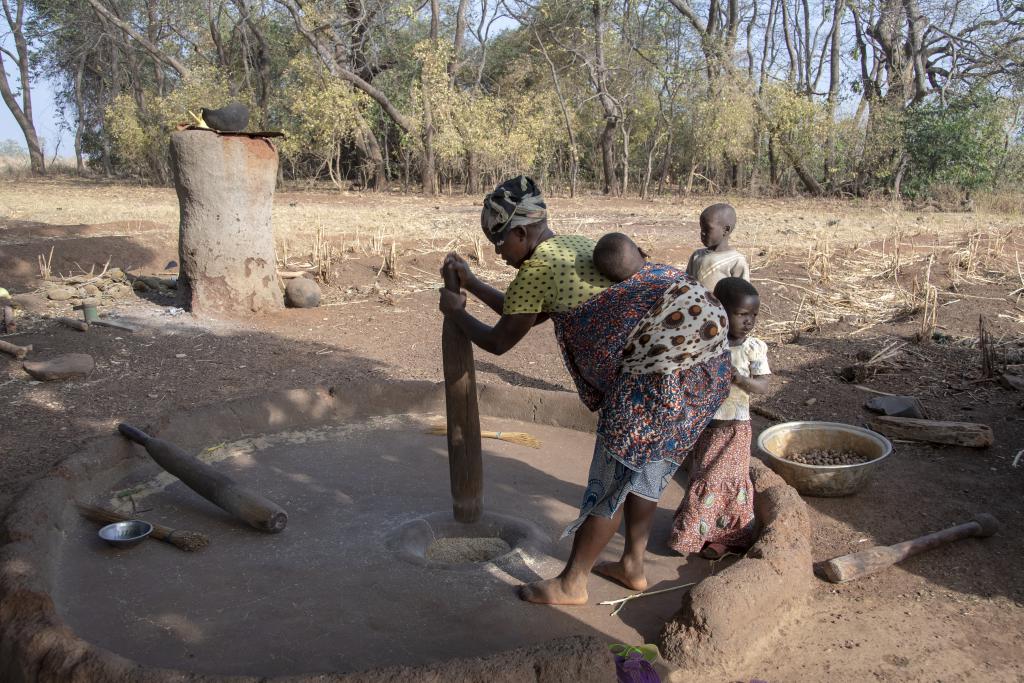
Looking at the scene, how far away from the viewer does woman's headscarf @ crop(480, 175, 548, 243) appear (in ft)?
8.48

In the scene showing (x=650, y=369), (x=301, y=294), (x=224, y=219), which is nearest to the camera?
(x=650, y=369)

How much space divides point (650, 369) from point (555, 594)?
839 mm

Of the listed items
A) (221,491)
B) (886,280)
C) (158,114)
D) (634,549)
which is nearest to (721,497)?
(634,549)

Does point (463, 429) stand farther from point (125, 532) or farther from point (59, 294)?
point (59, 294)

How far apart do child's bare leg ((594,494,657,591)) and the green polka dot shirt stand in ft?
2.27

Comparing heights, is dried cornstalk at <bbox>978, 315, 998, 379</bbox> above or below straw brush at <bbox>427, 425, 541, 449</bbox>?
above

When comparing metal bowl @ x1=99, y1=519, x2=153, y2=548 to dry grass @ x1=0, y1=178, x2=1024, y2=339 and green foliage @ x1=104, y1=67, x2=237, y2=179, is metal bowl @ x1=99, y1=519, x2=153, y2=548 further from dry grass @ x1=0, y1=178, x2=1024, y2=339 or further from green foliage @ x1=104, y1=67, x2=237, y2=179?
green foliage @ x1=104, y1=67, x2=237, y2=179

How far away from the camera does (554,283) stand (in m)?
2.52

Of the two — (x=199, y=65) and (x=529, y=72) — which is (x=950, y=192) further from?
(x=199, y=65)

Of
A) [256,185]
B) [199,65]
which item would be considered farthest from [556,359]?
[199,65]

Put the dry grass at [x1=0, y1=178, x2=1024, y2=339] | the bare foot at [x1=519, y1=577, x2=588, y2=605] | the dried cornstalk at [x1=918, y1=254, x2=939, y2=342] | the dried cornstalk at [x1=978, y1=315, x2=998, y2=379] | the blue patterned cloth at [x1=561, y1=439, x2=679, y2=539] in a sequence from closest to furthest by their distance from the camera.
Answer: the blue patterned cloth at [x1=561, y1=439, x2=679, y2=539], the bare foot at [x1=519, y1=577, x2=588, y2=605], the dried cornstalk at [x1=978, y1=315, x2=998, y2=379], the dried cornstalk at [x1=918, y1=254, x2=939, y2=342], the dry grass at [x1=0, y1=178, x2=1024, y2=339]

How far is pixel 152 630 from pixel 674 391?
5.78ft

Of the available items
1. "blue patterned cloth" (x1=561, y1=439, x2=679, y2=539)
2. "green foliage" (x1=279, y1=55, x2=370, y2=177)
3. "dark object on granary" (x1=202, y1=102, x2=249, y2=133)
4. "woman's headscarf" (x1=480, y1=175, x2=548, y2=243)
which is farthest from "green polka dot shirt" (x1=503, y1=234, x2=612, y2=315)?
"green foliage" (x1=279, y1=55, x2=370, y2=177)

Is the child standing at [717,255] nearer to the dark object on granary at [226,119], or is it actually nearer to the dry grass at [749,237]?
the dry grass at [749,237]
